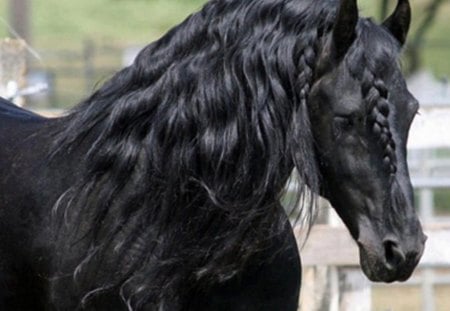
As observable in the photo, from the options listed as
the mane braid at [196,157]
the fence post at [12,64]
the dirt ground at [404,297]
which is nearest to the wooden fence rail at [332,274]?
the fence post at [12,64]

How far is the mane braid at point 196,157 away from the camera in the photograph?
3.38 m

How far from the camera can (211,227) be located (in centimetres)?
348

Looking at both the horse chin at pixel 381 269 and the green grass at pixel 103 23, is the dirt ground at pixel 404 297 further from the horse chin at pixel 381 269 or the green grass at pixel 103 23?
the green grass at pixel 103 23

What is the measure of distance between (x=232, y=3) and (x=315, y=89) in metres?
0.37

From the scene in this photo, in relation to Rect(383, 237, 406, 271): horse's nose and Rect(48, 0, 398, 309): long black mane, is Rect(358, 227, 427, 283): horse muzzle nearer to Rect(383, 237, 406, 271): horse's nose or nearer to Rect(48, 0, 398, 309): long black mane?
Rect(383, 237, 406, 271): horse's nose

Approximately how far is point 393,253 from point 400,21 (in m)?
0.70

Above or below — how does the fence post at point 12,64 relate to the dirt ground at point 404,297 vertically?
above

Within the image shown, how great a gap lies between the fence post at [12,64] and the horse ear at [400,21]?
117 inches

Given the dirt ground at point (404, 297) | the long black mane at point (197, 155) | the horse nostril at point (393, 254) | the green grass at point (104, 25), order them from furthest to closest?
the green grass at point (104, 25), the dirt ground at point (404, 297), the long black mane at point (197, 155), the horse nostril at point (393, 254)

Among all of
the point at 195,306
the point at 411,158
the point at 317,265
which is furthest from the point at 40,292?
the point at 411,158

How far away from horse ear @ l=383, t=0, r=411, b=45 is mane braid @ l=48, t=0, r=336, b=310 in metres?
0.22

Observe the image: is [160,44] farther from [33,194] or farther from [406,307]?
[406,307]

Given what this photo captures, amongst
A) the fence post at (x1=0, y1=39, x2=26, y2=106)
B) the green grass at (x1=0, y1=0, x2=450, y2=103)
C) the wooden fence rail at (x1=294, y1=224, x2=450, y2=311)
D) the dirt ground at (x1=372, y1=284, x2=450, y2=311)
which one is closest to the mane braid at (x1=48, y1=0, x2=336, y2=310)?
the wooden fence rail at (x1=294, y1=224, x2=450, y2=311)

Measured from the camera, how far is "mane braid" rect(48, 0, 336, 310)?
3383 mm
